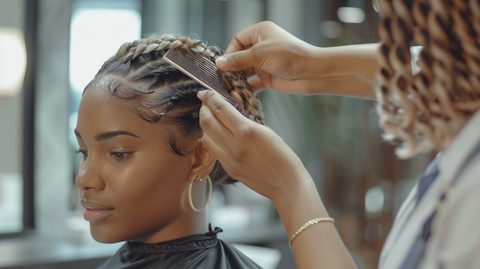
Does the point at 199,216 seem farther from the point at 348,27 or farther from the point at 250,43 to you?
the point at 348,27

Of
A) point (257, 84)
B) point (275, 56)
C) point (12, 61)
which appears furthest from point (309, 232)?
point (12, 61)

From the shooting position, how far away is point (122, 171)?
95 cm

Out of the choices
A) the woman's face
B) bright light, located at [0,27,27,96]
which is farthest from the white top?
bright light, located at [0,27,27,96]

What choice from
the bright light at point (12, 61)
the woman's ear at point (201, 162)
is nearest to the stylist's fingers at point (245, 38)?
the woman's ear at point (201, 162)

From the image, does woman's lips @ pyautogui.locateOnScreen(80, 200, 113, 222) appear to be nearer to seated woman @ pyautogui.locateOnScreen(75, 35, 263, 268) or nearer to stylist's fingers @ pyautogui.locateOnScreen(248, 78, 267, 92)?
seated woman @ pyautogui.locateOnScreen(75, 35, 263, 268)

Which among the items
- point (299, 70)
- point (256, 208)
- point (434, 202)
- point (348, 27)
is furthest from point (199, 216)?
point (348, 27)

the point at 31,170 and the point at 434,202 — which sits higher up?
the point at 434,202

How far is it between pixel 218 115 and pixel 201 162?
253mm

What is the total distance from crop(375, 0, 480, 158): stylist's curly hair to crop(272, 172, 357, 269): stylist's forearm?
216 millimetres

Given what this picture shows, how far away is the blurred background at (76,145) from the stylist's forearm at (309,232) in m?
1.27

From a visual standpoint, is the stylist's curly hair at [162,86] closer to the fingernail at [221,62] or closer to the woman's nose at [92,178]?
the fingernail at [221,62]

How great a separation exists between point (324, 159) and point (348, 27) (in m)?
1.07

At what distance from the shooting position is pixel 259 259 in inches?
78.3

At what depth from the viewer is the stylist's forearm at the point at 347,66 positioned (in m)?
1.06
